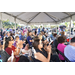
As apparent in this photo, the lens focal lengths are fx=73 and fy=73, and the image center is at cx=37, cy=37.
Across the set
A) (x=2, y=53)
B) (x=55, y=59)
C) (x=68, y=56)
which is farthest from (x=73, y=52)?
(x=2, y=53)

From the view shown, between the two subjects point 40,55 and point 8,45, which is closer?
point 40,55

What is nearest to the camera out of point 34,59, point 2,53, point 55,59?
point 34,59

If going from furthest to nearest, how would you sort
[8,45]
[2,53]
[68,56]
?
[8,45] → [2,53] → [68,56]

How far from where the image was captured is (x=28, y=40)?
3.13m
